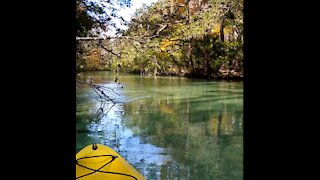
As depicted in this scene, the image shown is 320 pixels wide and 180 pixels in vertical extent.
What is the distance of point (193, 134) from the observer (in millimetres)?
6250

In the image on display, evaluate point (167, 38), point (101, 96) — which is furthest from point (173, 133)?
point (167, 38)

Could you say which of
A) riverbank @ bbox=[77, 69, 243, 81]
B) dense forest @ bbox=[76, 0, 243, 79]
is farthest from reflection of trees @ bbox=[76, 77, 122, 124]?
riverbank @ bbox=[77, 69, 243, 81]

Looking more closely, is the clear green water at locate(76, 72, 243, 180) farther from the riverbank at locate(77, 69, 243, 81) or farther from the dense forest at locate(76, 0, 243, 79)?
the riverbank at locate(77, 69, 243, 81)

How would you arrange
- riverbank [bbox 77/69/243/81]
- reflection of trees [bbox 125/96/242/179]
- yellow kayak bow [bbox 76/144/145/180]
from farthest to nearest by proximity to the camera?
1. riverbank [bbox 77/69/243/81]
2. reflection of trees [bbox 125/96/242/179]
3. yellow kayak bow [bbox 76/144/145/180]

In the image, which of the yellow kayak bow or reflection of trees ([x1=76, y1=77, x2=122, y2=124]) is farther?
reflection of trees ([x1=76, y1=77, x2=122, y2=124])

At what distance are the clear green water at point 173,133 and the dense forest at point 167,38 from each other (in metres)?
1.12

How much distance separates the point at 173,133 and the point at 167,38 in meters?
2.35

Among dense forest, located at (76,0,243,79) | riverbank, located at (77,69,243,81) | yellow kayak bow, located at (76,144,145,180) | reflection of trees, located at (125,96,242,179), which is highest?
dense forest, located at (76,0,243,79)

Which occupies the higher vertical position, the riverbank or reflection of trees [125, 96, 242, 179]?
the riverbank

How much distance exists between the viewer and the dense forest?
6867 mm

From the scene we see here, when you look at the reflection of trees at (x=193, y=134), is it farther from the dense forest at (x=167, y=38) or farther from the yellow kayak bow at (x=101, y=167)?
the yellow kayak bow at (x=101, y=167)

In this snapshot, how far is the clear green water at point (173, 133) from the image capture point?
14.5ft

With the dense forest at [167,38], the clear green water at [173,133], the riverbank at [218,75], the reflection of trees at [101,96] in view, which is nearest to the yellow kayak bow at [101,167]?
the clear green water at [173,133]
